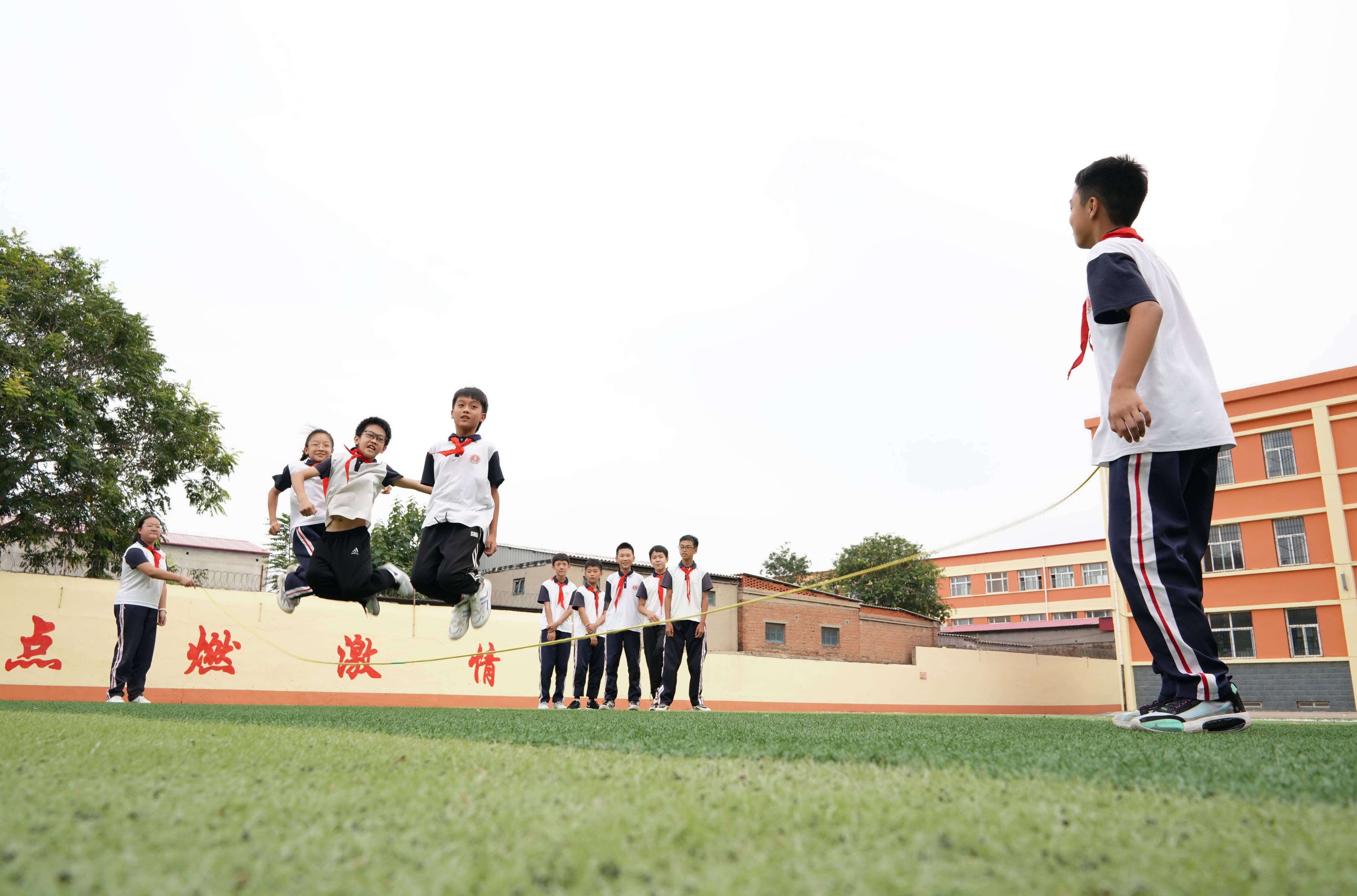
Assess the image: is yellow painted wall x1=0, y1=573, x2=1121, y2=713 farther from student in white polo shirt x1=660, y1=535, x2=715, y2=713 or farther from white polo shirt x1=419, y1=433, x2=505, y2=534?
white polo shirt x1=419, y1=433, x2=505, y2=534

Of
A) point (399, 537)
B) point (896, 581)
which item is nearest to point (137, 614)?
point (399, 537)

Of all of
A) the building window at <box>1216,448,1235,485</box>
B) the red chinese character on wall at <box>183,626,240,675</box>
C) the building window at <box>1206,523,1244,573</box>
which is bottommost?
the red chinese character on wall at <box>183,626,240,675</box>

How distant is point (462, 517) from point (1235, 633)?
2539 centimetres

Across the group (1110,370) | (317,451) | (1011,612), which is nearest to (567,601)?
(317,451)

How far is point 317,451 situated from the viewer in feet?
20.4

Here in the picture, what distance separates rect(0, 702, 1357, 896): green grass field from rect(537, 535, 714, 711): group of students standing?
6.59m

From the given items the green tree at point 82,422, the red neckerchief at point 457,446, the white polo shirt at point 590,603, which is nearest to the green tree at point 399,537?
the green tree at point 82,422

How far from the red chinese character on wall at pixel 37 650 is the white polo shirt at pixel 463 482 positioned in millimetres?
10071

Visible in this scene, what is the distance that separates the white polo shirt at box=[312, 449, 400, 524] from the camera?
5.38 m

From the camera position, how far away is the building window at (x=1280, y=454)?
2234 cm

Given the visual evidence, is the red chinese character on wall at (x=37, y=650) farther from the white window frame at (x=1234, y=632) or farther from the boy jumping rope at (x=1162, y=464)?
the white window frame at (x=1234, y=632)

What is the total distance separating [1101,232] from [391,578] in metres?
4.87

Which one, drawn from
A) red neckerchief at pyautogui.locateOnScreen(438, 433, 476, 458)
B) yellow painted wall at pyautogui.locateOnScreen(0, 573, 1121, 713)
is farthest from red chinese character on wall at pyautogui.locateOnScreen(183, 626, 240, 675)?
red neckerchief at pyautogui.locateOnScreen(438, 433, 476, 458)

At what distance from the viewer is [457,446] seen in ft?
17.6
